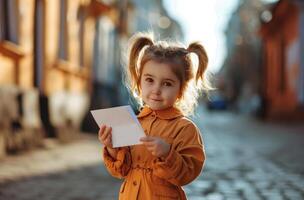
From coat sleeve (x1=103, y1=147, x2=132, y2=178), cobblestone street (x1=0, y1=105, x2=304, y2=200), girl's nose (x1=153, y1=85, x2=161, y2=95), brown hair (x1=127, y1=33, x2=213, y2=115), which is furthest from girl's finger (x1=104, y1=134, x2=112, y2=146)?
cobblestone street (x1=0, y1=105, x2=304, y2=200)

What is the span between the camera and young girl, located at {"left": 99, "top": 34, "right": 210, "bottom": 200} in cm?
272

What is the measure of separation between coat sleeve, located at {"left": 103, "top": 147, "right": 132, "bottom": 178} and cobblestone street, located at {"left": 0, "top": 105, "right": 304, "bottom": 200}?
283cm

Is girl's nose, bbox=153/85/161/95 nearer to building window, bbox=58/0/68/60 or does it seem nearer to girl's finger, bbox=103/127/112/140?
girl's finger, bbox=103/127/112/140

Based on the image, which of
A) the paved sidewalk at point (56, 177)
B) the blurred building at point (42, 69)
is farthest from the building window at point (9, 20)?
the paved sidewalk at point (56, 177)

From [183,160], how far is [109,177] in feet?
15.4

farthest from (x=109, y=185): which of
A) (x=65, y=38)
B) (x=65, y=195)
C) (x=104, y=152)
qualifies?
(x=65, y=38)

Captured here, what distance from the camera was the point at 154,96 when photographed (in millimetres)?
2863

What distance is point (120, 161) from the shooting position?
9.29 ft

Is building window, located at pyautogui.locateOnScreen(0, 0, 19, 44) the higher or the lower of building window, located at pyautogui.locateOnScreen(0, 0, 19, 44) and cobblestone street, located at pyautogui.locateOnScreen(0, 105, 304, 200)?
the higher

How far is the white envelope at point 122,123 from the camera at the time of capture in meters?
2.66

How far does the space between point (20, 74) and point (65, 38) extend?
4253 millimetres

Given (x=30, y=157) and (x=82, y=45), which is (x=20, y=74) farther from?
(x=82, y=45)

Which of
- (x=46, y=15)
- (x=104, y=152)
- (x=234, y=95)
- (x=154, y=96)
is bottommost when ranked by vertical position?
(x=234, y=95)

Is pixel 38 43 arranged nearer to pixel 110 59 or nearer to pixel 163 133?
pixel 163 133
